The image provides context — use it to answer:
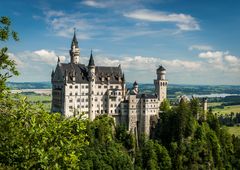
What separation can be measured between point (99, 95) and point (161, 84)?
26122mm

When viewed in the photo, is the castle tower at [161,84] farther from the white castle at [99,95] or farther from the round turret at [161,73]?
the white castle at [99,95]

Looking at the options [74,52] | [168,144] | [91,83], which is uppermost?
[74,52]

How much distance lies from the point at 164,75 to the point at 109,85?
23.8m

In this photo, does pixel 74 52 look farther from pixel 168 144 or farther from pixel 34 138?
pixel 34 138

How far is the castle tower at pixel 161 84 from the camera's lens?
133875mm

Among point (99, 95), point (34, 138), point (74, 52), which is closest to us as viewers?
point (34, 138)

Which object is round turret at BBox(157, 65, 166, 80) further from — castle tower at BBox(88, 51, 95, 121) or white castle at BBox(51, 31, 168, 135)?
castle tower at BBox(88, 51, 95, 121)

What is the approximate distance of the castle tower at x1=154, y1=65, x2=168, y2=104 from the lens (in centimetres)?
13388

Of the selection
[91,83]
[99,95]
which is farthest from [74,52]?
[99,95]

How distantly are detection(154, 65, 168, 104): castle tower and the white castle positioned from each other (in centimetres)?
406

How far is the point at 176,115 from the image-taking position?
401 feet

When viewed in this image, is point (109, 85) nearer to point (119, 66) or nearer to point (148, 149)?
point (119, 66)

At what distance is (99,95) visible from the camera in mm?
121750

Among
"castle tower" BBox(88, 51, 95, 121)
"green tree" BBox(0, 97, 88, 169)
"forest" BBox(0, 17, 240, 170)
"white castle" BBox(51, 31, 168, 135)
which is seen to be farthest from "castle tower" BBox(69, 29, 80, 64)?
"green tree" BBox(0, 97, 88, 169)
